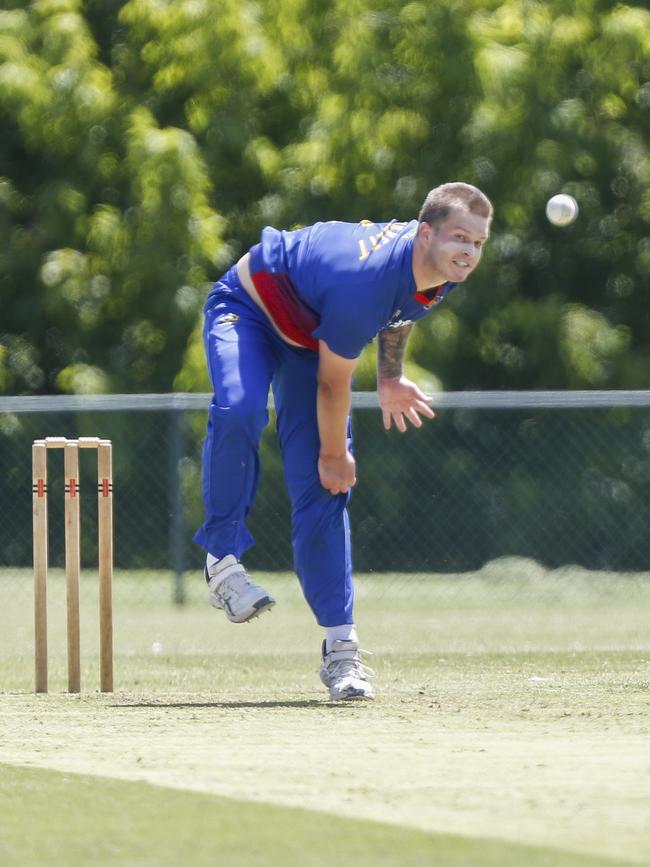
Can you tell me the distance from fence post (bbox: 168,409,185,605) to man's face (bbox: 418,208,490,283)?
166 inches

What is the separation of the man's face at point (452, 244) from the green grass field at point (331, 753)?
Answer: 1.43 meters

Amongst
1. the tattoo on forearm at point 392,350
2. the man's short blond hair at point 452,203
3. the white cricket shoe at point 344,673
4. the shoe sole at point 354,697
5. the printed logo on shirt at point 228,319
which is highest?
the man's short blond hair at point 452,203

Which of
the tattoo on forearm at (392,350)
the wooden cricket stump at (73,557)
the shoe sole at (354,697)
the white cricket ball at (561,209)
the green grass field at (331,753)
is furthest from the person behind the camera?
the white cricket ball at (561,209)

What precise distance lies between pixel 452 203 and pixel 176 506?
15.5 ft

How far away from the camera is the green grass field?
3.35m

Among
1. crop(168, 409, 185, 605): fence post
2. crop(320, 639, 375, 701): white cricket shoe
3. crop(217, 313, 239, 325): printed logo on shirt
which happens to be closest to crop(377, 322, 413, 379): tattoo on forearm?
crop(217, 313, 239, 325): printed logo on shirt

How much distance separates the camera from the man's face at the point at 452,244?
5.66 meters

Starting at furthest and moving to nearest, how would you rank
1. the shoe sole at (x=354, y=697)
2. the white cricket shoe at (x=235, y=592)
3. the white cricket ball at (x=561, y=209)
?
the white cricket ball at (x=561, y=209) < the shoe sole at (x=354, y=697) < the white cricket shoe at (x=235, y=592)

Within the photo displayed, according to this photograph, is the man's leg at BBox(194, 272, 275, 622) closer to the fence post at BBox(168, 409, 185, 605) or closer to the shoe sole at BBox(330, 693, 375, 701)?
the shoe sole at BBox(330, 693, 375, 701)

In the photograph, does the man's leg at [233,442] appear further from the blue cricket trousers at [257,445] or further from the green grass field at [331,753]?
the green grass field at [331,753]

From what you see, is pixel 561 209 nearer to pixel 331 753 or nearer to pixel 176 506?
pixel 176 506

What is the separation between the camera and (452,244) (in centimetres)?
565

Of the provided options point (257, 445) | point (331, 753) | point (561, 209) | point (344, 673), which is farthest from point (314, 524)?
point (561, 209)

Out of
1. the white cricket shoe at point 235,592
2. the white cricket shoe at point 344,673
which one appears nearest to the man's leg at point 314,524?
the white cricket shoe at point 344,673
